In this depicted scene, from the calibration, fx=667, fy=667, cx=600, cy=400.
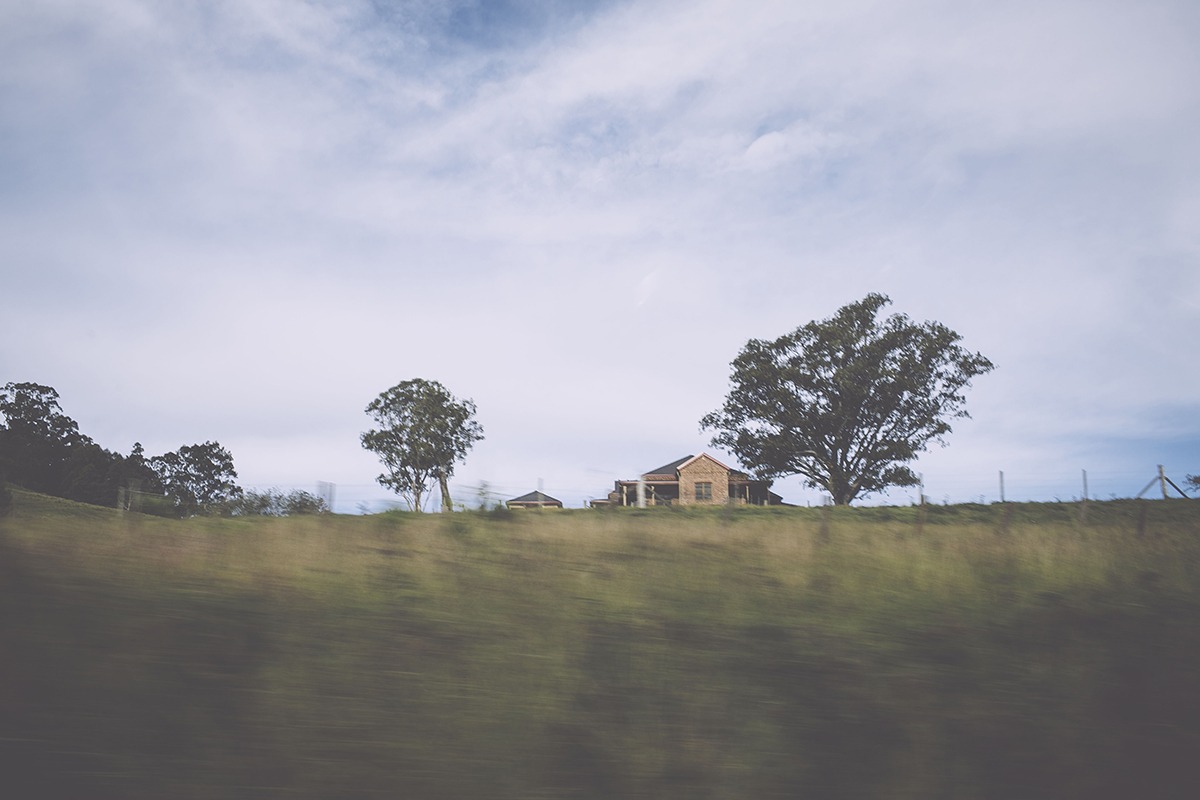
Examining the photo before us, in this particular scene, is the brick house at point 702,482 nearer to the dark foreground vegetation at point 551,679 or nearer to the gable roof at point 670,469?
the gable roof at point 670,469

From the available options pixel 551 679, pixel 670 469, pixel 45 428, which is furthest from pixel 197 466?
pixel 551 679

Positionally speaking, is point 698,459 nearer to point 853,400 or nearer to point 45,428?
point 853,400

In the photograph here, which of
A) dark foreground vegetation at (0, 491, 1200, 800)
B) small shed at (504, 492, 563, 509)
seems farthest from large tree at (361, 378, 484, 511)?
dark foreground vegetation at (0, 491, 1200, 800)

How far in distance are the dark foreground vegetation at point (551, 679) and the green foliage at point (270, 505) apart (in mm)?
3548

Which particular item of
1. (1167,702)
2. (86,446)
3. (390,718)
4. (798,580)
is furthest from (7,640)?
(86,446)

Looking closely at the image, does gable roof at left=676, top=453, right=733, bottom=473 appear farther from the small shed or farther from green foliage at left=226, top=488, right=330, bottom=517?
green foliage at left=226, top=488, right=330, bottom=517

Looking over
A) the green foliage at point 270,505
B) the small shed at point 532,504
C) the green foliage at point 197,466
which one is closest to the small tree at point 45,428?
the green foliage at point 197,466

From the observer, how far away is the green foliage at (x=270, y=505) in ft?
35.2

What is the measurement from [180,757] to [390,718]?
990 millimetres

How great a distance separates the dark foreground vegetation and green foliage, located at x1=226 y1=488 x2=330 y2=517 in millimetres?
3548

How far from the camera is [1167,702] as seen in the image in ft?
15.1

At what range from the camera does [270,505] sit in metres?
10.9

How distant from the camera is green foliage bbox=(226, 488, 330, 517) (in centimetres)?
1073

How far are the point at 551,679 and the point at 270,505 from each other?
8.36m
